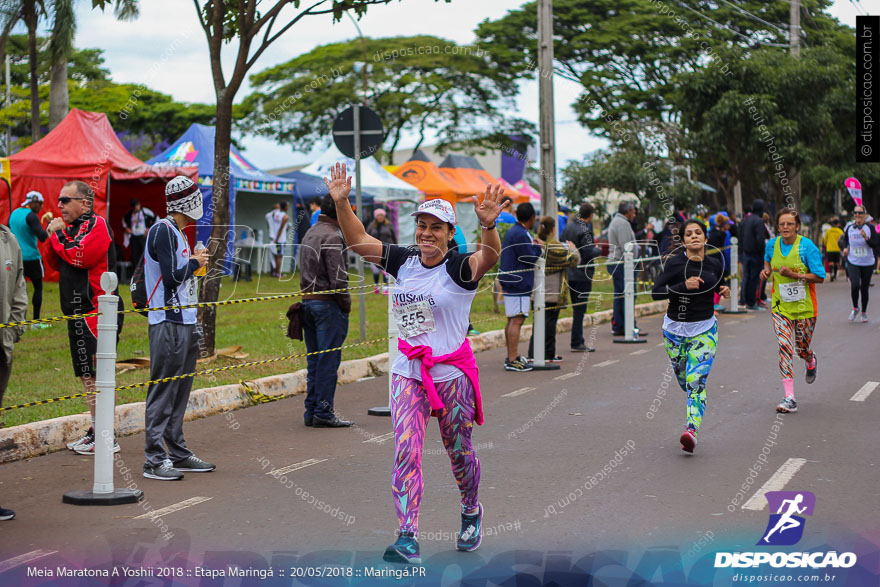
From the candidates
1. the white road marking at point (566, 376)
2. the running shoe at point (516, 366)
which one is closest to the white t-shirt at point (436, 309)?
the white road marking at point (566, 376)

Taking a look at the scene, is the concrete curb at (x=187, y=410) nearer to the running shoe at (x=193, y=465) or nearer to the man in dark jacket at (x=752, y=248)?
the running shoe at (x=193, y=465)

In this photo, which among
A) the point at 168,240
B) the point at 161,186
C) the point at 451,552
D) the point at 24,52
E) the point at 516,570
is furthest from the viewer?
the point at 24,52

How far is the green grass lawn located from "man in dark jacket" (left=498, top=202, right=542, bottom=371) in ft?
3.44

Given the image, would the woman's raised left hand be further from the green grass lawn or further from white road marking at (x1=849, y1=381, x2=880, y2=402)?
white road marking at (x1=849, y1=381, x2=880, y2=402)

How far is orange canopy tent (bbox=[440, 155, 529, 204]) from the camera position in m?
32.3

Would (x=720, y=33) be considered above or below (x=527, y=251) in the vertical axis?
above

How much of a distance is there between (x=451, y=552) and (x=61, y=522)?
2316 mm

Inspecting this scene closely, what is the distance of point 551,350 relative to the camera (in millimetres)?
12594

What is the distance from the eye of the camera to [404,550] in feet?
15.4

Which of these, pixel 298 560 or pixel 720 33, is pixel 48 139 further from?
pixel 720 33

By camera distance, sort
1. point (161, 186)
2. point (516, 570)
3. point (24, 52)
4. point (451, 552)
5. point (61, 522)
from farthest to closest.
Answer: point (24, 52)
point (161, 186)
point (61, 522)
point (451, 552)
point (516, 570)

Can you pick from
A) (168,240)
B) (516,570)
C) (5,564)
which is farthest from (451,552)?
(168,240)

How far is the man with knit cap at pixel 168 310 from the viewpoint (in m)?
6.61

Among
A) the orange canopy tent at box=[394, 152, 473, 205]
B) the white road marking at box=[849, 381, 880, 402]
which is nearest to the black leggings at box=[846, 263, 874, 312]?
the white road marking at box=[849, 381, 880, 402]
